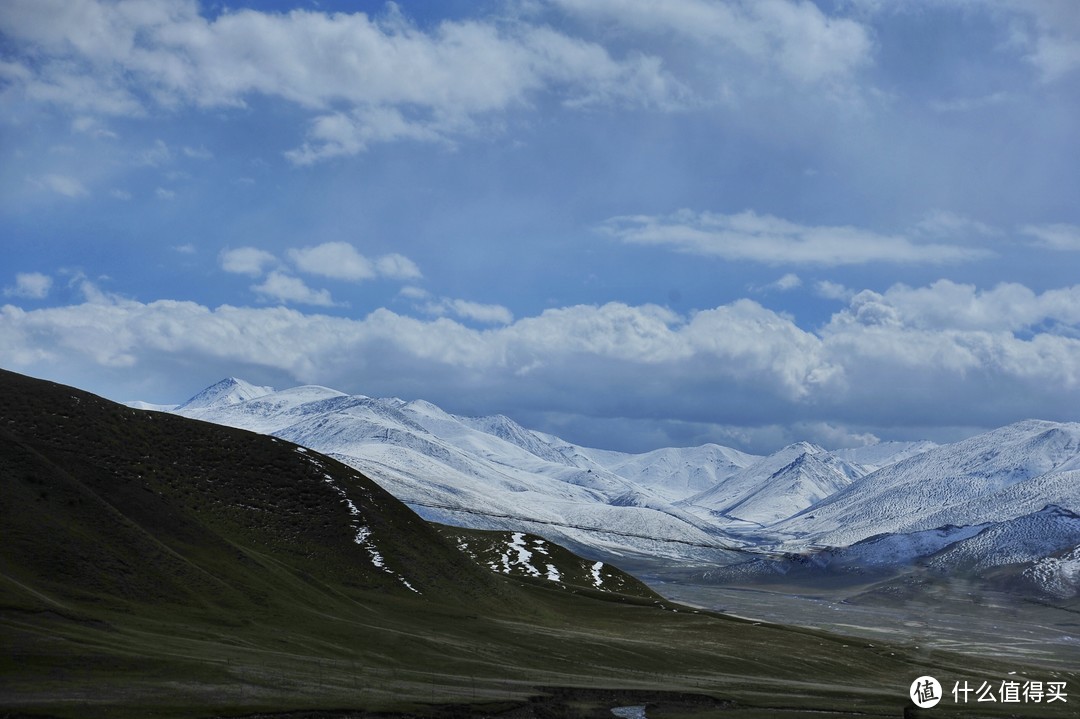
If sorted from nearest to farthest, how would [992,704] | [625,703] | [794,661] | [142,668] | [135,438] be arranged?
[142,668] → [625,703] → [992,704] → [794,661] → [135,438]

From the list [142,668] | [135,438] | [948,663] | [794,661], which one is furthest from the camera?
[948,663]

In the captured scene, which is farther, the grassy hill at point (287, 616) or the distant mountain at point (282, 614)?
the grassy hill at point (287, 616)

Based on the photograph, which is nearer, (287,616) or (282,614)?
(287,616)

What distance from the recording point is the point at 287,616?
11288 centimetres

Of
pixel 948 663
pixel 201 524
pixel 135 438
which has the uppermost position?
pixel 135 438

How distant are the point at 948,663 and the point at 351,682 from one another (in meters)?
116

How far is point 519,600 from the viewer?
535 feet

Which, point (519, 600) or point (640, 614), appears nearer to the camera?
point (519, 600)

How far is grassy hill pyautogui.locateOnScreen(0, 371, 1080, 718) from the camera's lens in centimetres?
8100

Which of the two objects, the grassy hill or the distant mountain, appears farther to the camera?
the grassy hill

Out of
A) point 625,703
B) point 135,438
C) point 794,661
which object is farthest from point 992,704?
point 135,438

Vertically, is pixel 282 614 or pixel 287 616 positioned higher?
pixel 282 614

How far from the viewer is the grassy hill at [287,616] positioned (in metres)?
81.0

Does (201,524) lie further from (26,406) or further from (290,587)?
(26,406)
